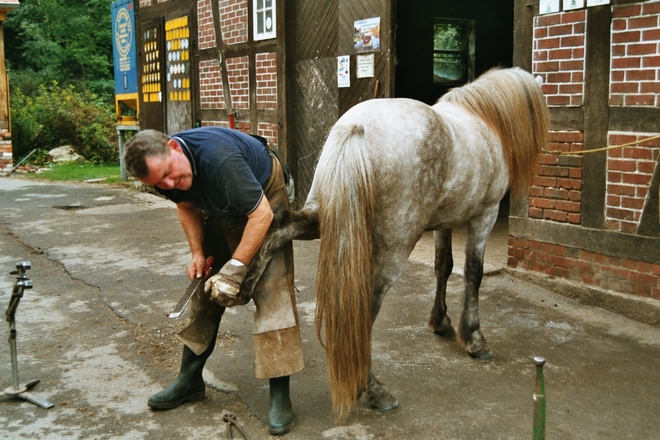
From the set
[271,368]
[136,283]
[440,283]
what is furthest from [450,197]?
[136,283]

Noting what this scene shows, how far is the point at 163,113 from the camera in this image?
465 inches

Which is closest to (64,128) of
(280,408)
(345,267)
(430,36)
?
(430,36)

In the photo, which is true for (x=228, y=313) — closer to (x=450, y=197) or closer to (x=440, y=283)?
(x=440, y=283)

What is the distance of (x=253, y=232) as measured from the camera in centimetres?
304

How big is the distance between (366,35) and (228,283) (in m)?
4.83

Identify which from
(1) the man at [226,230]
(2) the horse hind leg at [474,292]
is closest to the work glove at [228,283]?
(1) the man at [226,230]

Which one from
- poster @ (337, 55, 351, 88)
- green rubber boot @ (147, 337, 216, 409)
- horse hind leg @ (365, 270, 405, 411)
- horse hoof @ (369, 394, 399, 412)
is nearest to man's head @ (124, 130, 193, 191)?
green rubber boot @ (147, 337, 216, 409)

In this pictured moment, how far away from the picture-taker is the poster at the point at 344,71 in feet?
24.7

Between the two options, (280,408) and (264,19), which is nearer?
(280,408)

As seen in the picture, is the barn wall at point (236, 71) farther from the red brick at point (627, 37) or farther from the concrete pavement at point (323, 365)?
the red brick at point (627, 37)

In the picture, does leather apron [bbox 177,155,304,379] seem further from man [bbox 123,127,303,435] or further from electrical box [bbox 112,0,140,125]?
electrical box [bbox 112,0,140,125]

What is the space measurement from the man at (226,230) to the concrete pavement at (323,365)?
0.23 m

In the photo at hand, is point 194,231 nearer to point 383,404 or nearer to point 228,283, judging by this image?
point 228,283

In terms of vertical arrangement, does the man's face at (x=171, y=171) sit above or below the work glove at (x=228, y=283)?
above
